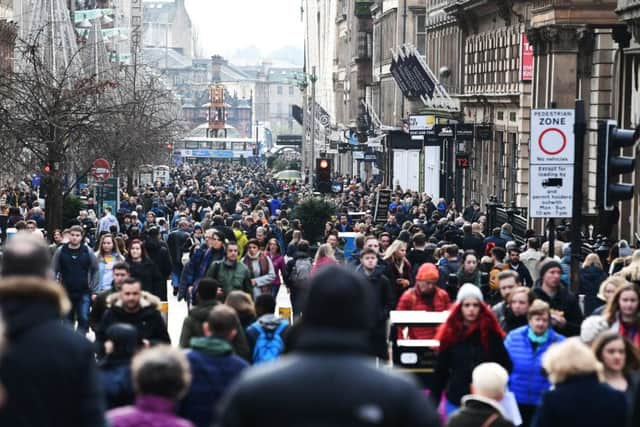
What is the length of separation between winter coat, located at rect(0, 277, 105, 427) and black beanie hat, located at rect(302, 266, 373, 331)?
3.87ft

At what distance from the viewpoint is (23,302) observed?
639 cm

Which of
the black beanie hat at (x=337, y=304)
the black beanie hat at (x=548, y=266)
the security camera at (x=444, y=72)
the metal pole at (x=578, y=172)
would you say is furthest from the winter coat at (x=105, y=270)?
the security camera at (x=444, y=72)

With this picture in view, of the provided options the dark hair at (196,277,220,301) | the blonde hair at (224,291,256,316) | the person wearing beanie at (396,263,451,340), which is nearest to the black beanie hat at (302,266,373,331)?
the blonde hair at (224,291,256,316)

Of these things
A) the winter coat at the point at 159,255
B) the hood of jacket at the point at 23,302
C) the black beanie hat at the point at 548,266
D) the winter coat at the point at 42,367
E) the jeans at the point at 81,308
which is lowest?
the jeans at the point at 81,308

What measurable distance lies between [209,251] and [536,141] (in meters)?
4.24

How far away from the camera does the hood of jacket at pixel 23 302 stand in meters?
6.38

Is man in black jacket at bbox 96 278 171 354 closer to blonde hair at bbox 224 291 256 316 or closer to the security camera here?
blonde hair at bbox 224 291 256 316

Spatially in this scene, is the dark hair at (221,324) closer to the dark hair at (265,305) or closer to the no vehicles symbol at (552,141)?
the dark hair at (265,305)

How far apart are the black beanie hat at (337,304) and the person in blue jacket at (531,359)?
660 centimetres

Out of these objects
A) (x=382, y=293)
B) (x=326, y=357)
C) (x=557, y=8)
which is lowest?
(x=382, y=293)

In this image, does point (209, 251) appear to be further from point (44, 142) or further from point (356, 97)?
point (356, 97)

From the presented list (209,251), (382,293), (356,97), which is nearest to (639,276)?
(382,293)

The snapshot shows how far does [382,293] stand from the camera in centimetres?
1661

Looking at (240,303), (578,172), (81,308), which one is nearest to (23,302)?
(240,303)
